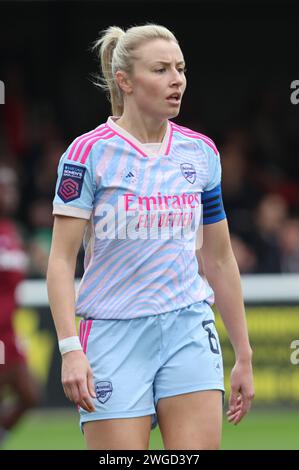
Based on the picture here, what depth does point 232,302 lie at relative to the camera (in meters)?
5.22

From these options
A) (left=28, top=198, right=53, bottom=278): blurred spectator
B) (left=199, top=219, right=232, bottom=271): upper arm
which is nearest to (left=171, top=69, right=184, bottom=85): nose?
(left=199, top=219, right=232, bottom=271): upper arm

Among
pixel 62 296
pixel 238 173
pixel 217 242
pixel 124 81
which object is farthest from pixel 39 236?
pixel 62 296

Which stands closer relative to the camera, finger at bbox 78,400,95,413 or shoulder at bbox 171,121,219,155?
finger at bbox 78,400,95,413

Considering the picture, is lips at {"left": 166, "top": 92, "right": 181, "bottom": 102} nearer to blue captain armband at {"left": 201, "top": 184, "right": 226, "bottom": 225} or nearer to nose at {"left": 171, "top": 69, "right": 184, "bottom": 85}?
nose at {"left": 171, "top": 69, "right": 184, "bottom": 85}

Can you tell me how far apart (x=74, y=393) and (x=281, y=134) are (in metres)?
11.8

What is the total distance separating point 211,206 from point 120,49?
2.57ft

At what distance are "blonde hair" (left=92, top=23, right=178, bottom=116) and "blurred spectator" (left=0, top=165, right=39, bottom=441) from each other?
4881 mm

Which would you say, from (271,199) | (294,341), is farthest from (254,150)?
(294,341)

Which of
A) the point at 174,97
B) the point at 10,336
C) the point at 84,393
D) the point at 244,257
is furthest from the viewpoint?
the point at 244,257

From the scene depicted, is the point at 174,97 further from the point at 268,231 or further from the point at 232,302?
the point at 268,231

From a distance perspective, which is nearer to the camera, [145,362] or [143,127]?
[145,362]

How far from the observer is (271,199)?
46.0ft

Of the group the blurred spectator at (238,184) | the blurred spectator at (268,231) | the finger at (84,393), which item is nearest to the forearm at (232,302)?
the finger at (84,393)

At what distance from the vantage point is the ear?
5.08 meters
